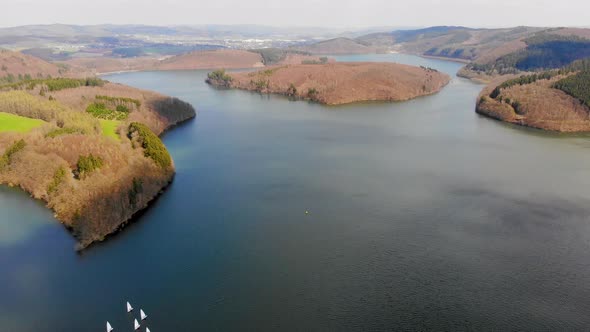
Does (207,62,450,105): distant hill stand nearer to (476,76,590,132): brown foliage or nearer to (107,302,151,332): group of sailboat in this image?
(476,76,590,132): brown foliage

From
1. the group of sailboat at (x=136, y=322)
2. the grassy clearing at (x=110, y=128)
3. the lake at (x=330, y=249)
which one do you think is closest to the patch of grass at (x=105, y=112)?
the grassy clearing at (x=110, y=128)

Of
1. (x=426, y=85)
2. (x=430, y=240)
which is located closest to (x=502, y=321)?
(x=430, y=240)

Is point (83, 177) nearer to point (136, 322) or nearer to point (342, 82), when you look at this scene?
point (136, 322)

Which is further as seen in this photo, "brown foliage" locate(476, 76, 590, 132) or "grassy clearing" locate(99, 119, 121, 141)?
"brown foliage" locate(476, 76, 590, 132)

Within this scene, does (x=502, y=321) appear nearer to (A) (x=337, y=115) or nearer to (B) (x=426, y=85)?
(A) (x=337, y=115)

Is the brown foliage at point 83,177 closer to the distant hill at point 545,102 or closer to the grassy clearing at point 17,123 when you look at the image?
the grassy clearing at point 17,123

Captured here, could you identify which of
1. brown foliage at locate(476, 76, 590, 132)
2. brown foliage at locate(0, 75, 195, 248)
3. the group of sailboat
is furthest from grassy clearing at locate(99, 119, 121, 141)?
brown foliage at locate(476, 76, 590, 132)

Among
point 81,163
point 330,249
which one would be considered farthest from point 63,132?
point 330,249
